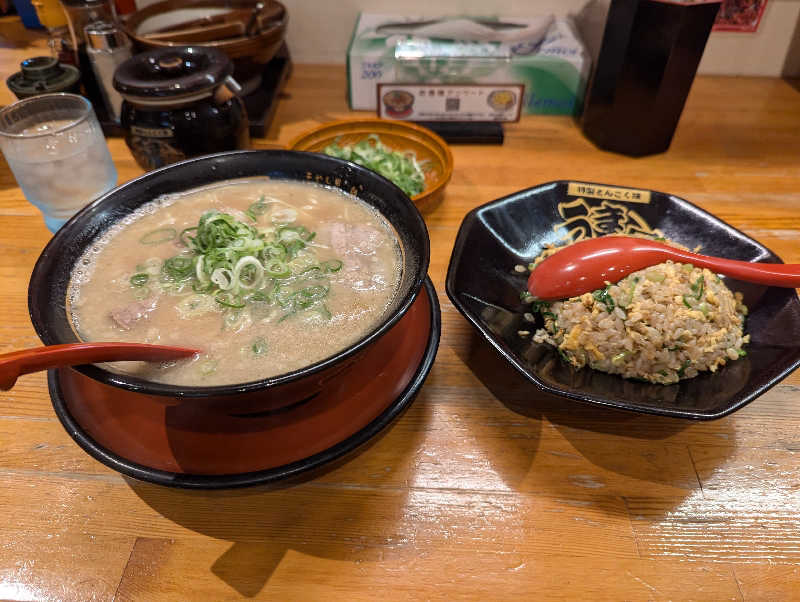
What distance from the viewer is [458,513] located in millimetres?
1076

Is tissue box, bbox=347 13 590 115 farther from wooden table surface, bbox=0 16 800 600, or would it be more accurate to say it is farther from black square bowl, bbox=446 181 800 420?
wooden table surface, bbox=0 16 800 600

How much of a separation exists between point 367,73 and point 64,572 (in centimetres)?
206

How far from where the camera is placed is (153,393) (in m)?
0.84

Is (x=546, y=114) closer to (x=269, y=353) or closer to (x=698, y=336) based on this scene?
(x=698, y=336)

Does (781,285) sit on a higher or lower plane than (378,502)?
higher

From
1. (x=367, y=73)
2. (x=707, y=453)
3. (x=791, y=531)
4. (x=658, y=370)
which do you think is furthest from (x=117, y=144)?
(x=791, y=531)

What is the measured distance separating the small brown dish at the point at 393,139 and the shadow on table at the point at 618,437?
0.89 m

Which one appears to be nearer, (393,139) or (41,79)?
(41,79)

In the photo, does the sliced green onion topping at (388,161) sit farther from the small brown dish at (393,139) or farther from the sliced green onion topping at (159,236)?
the sliced green onion topping at (159,236)

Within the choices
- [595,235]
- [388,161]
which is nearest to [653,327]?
[595,235]

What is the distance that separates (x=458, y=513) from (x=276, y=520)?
0.37 m

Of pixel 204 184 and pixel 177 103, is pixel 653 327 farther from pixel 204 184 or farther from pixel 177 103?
pixel 177 103

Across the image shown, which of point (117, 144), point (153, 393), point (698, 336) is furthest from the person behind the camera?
point (117, 144)

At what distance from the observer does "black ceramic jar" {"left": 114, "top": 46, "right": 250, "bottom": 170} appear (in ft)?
5.42
